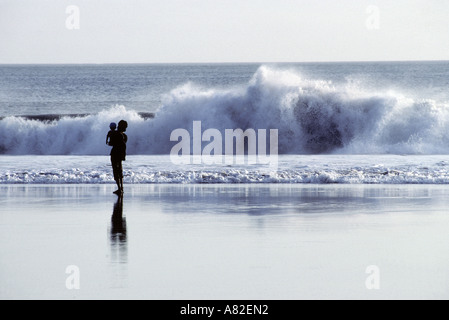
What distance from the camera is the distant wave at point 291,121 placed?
29047mm

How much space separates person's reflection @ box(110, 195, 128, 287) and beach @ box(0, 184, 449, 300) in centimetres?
1

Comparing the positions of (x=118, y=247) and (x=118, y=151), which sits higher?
(x=118, y=151)

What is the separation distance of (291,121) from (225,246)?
22464 mm

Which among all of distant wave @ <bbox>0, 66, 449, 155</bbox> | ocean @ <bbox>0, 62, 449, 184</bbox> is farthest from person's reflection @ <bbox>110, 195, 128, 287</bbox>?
distant wave @ <bbox>0, 66, 449, 155</bbox>

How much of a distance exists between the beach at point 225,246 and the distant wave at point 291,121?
634 inches

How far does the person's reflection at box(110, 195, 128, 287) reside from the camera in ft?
21.1

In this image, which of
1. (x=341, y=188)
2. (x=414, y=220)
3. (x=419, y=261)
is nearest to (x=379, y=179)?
(x=341, y=188)

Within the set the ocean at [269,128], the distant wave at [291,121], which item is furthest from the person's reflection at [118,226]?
the distant wave at [291,121]

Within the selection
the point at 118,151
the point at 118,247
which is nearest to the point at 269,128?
the point at 118,151

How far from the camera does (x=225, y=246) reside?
788 cm

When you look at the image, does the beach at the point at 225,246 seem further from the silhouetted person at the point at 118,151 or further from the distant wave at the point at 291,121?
the distant wave at the point at 291,121

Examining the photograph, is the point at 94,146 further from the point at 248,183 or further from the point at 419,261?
the point at 419,261

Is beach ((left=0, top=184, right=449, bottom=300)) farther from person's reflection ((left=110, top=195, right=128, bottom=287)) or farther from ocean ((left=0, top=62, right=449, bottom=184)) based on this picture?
ocean ((left=0, top=62, right=449, bottom=184))

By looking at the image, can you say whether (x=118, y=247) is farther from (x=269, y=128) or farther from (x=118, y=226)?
(x=269, y=128)
